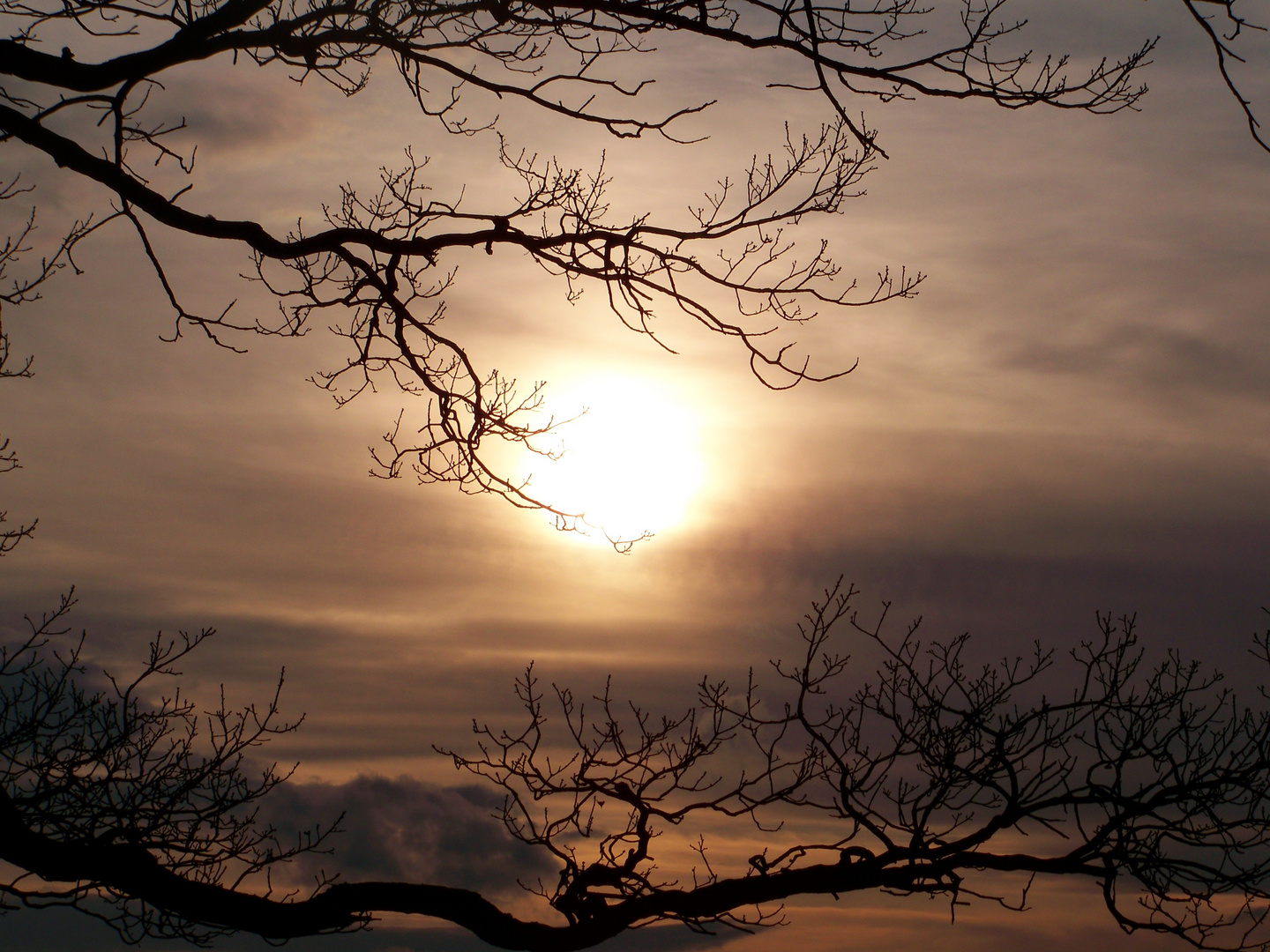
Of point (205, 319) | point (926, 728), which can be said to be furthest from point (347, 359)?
point (926, 728)

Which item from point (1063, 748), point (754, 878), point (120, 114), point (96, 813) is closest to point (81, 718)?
point (96, 813)

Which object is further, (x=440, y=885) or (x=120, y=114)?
(x=120, y=114)

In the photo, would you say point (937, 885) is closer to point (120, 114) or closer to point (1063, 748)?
Answer: point (1063, 748)

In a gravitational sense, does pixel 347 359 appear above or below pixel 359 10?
below

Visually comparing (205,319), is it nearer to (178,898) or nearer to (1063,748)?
(178,898)

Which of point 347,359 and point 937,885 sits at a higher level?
point 347,359

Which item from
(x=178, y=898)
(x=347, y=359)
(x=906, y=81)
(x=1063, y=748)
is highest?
(x=906, y=81)

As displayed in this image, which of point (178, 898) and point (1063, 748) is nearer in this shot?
point (178, 898)

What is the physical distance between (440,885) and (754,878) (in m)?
1.83

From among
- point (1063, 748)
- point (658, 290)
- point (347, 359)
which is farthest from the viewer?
point (347, 359)

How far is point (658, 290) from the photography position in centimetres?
731

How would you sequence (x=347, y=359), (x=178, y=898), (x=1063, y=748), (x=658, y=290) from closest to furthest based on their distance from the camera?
(x=178, y=898)
(x=1063, y=748)
(x=658, y=290)
(x=347, y=359)

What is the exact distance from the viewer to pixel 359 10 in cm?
705

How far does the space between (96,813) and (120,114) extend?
14.5ft
